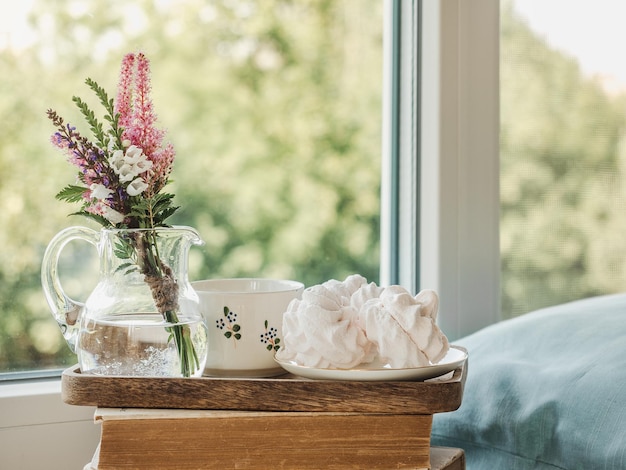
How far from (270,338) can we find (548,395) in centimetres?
31

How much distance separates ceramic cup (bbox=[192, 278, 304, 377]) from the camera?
0.80 m

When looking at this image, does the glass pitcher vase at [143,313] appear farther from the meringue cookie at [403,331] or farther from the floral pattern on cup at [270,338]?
the meringue cookie at [403,331]

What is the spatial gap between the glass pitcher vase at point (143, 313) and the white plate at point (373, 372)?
107 mm

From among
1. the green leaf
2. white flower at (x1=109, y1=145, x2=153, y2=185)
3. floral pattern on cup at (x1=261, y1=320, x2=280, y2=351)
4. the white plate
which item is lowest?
the white plate

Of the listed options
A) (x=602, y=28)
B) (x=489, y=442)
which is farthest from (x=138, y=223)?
(x=602, y=28)

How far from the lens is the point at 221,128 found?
1.16 meters

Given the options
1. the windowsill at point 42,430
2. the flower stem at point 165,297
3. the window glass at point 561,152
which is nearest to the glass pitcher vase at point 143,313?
the flower stem at point 165,297

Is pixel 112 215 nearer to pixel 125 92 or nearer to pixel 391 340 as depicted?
pixel 125 92

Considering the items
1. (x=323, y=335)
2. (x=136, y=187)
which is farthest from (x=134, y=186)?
(x=323, y=335)

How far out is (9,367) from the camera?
1045mm

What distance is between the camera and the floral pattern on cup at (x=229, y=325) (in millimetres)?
800

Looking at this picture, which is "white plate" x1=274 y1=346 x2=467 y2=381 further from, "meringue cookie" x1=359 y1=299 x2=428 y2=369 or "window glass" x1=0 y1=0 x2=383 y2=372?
"window glass" x1=0 y1=0 x2=383 y2=372

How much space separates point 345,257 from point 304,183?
0.14 meters

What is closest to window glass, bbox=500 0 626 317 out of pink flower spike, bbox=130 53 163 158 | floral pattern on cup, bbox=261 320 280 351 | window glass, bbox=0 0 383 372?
window glass, bbox=0 0 383 372
